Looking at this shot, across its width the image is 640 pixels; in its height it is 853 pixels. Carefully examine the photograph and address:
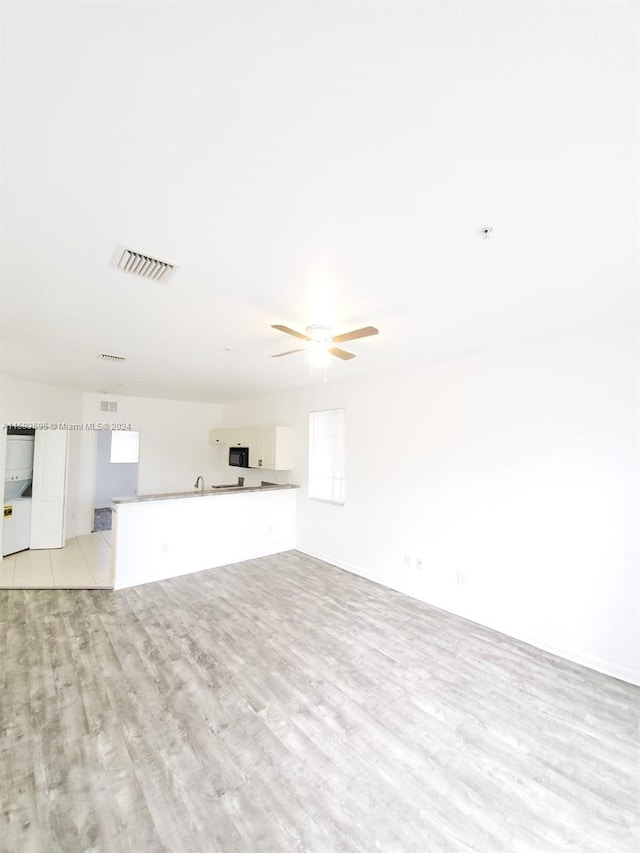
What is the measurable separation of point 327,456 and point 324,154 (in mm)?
4339

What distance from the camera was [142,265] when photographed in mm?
1869

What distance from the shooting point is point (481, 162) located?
1174mm

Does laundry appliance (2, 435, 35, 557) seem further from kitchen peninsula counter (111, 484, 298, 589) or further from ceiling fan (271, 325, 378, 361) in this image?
ceiling fan (271, 325, 378, 361)

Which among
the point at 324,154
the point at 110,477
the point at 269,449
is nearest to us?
the point at 324,154

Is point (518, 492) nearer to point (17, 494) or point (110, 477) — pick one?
point (17, 494)

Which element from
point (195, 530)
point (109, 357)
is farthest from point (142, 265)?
point (195, 530)

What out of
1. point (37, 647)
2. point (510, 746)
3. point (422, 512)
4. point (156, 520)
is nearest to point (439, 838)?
point (510, 746)

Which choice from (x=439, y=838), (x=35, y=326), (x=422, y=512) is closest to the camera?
(x=439, y=838)

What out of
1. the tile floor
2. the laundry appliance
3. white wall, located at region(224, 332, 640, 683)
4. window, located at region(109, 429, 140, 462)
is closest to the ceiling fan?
white wall, located at region(224, 332, 640, 683)

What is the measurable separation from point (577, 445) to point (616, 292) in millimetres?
1260

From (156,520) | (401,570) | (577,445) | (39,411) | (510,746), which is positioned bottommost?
(510,746)

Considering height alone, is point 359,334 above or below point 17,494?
above

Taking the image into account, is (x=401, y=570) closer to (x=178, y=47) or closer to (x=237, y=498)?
(x=237, y=498)

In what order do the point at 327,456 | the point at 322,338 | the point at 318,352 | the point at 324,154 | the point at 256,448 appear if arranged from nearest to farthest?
the point at 324,154, the point at 322,338, the point at 318,352, the point at 327,456, the point at 256,448
